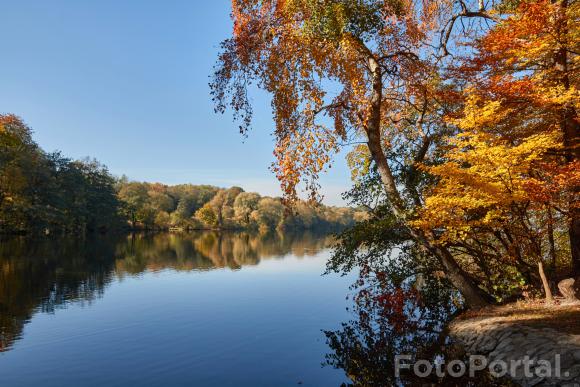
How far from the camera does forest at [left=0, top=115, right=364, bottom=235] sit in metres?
52.5

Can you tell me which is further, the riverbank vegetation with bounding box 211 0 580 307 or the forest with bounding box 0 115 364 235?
the forest with bounding box 0 115 364 235

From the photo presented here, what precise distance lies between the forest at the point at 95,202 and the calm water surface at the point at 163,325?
16.3 feet

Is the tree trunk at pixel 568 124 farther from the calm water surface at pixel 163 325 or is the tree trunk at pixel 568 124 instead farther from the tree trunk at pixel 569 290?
the calm water surface at pixel 163 325

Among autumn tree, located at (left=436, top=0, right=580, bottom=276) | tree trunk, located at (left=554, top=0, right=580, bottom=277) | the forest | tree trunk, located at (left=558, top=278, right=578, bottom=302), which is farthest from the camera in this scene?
the forest

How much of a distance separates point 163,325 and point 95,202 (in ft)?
214

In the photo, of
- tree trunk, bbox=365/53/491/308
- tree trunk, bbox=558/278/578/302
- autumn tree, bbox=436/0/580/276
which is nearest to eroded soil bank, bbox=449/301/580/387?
tree trunk, bbox=558/278/578/302

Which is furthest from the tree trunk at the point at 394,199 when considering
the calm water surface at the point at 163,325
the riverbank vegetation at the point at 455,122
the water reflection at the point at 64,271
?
the water reflection at the point at 64,271

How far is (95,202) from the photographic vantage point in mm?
73375

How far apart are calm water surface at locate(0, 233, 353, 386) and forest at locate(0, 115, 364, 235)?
4.98 meters

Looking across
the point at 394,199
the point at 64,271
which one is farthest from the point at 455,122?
the point at 64,271

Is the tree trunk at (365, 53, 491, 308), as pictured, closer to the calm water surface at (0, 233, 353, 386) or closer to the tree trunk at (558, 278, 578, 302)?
the tree trunk at (558, 278, 578, 302)

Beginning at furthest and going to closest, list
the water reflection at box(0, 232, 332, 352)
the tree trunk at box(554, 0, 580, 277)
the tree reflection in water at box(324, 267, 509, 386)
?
1. the water reflection at box(0, 232, 332, 352)
2. the tree trunk at box(554, 0, 580, 277)
3. the tree reflection in water at box(324, 267, 509, 386)

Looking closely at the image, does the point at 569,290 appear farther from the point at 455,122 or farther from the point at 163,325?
the point at 163,325

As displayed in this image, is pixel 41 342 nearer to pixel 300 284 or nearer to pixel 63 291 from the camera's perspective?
pixel 63 291
